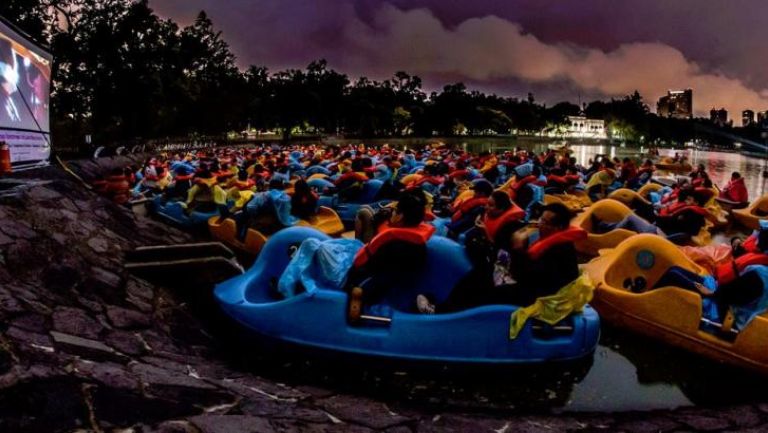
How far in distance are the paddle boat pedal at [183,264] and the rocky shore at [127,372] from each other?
214 millimetres

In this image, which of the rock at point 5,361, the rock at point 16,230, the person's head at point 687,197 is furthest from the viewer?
the person's head at point 687,197

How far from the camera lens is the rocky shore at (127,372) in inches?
118

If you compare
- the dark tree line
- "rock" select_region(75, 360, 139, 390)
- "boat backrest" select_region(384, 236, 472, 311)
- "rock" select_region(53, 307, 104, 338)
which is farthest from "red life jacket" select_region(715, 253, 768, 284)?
the dark tree line

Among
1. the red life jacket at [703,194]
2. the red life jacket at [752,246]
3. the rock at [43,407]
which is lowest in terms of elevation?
the rock at [43,407]

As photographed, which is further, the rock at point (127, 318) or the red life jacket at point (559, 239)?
the rock at point (127, 318)

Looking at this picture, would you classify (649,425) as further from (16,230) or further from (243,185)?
(243,185)

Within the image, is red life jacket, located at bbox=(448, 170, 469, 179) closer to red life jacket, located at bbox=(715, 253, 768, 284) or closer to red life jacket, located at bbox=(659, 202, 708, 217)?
red life jacket, located at bbox=(659, 202, 708, 217)

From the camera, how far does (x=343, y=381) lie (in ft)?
16.7

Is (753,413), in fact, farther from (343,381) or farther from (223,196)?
(223,196)

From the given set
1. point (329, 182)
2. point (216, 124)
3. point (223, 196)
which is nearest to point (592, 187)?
point (329, 182)

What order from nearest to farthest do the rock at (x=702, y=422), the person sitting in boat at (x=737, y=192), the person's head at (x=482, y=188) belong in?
the rock at (x=702, y=422)
the person's head at (x=482, y=188)
the person sitting in boat at (x=737, y=192)

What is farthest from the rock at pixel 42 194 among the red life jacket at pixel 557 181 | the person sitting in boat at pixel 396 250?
the red life jacket at pixel 557 181

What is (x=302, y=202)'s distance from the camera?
10156mm

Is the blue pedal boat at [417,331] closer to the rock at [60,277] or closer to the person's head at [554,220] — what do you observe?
the person's head at [554,220]
